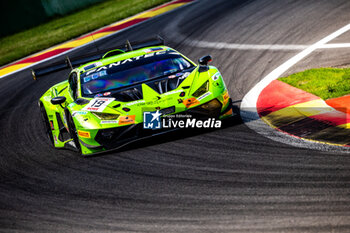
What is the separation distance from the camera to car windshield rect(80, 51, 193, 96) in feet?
24.0

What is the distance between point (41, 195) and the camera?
593 cm

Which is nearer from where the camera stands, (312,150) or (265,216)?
(265,216)

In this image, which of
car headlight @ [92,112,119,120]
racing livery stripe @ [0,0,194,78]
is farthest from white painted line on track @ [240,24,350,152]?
racing livery stripe @ [0,0,194,78]

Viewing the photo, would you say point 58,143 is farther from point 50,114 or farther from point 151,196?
point 151,196

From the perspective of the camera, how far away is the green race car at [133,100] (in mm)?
6422

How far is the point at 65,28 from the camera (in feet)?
62.7

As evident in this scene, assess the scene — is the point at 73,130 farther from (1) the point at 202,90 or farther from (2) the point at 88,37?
(2) the point at 88,37

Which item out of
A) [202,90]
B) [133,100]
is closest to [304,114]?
[202,90]

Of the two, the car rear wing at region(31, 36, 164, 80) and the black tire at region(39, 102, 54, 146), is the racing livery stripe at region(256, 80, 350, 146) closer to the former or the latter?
the car rear wing at region(31, 36, 164, 80)

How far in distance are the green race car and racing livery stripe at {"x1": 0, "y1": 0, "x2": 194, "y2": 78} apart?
26.2 feet

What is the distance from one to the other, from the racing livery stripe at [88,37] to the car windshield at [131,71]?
815cm

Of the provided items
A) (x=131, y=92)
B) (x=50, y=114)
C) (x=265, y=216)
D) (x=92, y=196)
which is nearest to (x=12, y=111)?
(x=50, y=114)

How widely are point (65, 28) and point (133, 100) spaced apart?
13400 millimetres

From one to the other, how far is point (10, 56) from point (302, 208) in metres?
14.8
